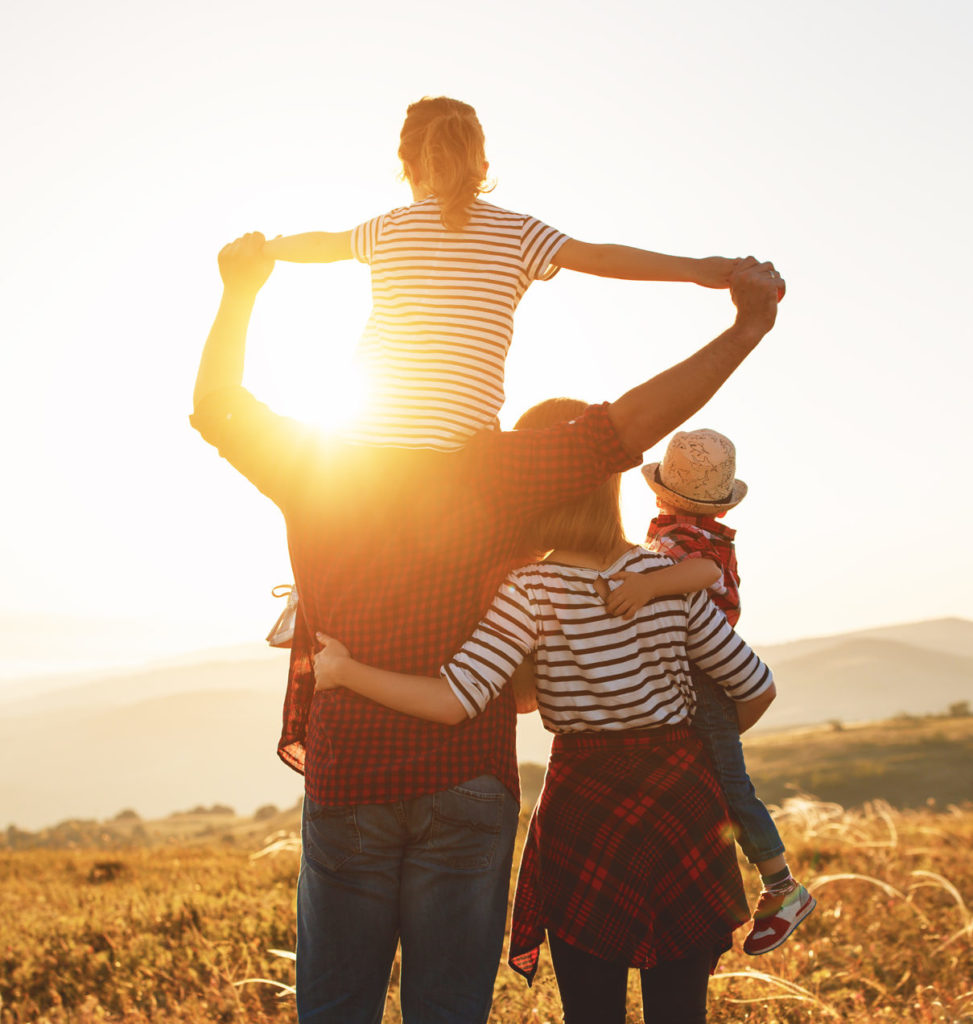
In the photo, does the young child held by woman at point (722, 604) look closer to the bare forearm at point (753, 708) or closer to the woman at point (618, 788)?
the bare forearm at point (753, 708)

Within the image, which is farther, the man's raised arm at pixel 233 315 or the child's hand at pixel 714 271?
the man's raised arm at pixel 233 315

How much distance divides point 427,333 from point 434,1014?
1.80m

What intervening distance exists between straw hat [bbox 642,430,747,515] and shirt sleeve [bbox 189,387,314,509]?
1350 mm

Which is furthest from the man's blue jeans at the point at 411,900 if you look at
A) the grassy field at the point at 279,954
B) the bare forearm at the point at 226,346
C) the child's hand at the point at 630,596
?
the grassy field at the point at 279,954

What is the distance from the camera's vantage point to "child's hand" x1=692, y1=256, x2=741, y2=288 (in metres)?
2.47

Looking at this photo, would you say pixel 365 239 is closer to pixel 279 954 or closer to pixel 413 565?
pixel 413 565

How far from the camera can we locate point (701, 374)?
2.38 metres

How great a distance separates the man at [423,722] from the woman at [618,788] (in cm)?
29

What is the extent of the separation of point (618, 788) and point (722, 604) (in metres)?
0.77

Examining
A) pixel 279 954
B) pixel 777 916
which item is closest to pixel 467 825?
pixel 777 916

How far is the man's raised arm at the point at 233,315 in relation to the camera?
2.76 metres

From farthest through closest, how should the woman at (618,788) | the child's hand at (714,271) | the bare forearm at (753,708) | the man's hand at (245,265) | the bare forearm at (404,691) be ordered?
1. the bare forearm at (753,708)
2. the man's hand at (245,265)
3. the woman at (618,788)
4. the child's hand at (714,271)
5. the bare forearm at (404,691)

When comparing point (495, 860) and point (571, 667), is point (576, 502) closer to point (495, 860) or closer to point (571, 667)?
point (571, 667)

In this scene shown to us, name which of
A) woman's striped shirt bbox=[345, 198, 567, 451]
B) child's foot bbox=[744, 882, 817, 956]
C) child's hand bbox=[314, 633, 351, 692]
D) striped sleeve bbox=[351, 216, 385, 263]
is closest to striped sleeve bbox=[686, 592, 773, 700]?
child's foot bbox=[744, 882, 817, 956]
